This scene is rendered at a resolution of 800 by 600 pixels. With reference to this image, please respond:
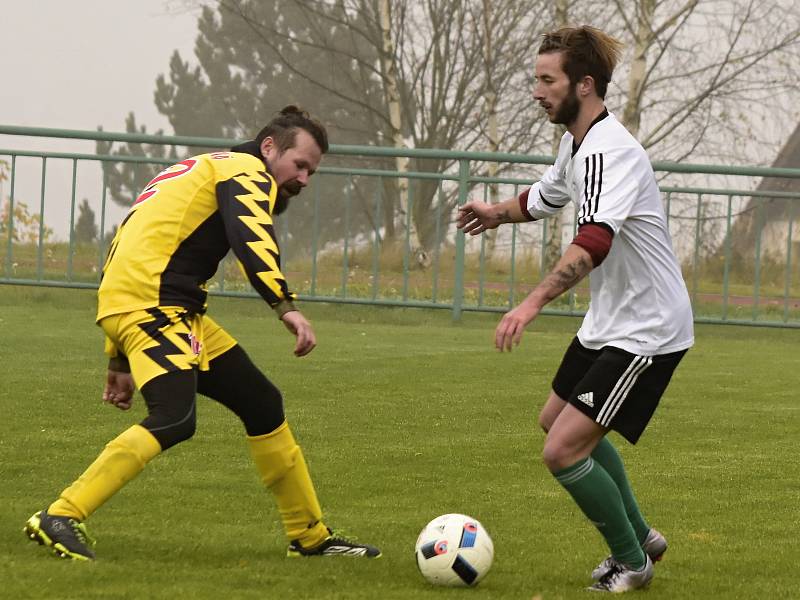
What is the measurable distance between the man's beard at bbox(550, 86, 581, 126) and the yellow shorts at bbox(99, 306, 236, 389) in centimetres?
143

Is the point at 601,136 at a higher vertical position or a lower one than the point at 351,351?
higher

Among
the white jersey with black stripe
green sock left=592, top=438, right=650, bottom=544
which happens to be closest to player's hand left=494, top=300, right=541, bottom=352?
the white jersey with black stripe

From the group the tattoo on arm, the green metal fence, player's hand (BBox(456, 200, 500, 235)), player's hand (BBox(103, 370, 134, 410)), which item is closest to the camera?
the tattoo on arm

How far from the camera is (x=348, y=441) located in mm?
8055

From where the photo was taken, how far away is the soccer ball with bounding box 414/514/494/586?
196 inches

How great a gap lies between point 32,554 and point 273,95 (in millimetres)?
46187

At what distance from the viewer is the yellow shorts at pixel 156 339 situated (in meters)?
5.10

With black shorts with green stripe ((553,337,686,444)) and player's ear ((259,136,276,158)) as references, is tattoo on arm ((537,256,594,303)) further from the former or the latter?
player's ear ((259,136,276,158))

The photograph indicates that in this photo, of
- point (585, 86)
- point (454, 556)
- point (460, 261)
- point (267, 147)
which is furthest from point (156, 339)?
point (460, 261)

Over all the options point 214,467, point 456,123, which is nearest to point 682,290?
point 214,467

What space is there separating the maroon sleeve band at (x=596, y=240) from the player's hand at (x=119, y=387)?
5.77 ft

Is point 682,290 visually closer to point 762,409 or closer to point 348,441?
point 348,441

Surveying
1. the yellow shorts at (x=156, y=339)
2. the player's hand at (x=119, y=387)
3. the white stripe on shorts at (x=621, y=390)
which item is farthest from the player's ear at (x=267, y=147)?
the white stripe on shorts at (x=621, y=390)

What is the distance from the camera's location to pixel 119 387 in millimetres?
5496
